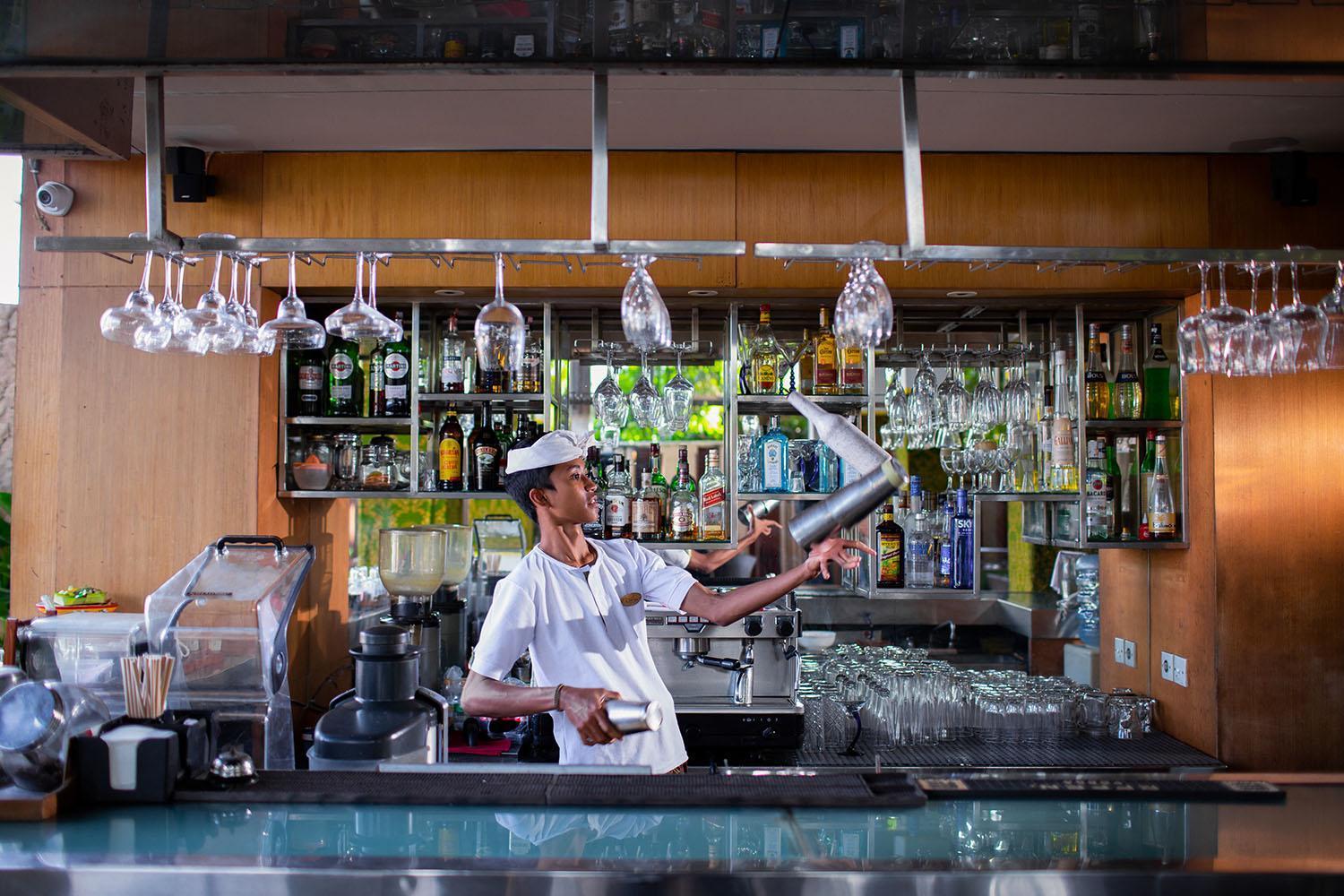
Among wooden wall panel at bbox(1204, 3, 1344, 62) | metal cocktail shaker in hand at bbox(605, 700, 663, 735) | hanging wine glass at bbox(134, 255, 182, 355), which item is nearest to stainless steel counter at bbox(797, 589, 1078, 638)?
metal cocktail shaker in hand at bbox(605, 700, 663, 735)

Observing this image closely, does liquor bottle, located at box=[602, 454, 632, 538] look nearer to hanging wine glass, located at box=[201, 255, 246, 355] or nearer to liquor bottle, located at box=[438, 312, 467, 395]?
liquor bottle, located at box=[438, 312, 467, 395]

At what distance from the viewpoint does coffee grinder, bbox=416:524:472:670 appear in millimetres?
4051

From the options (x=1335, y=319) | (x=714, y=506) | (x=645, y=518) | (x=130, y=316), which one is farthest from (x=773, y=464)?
(x=130, y=316)

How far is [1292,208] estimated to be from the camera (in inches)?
140

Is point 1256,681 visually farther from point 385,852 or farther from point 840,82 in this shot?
point 385,852

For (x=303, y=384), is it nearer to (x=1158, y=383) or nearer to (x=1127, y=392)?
(x=1127, y=392)

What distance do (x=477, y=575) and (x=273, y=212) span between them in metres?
1.78

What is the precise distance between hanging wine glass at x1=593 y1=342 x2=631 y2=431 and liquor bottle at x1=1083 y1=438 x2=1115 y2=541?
175 centimetres

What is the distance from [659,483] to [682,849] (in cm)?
226

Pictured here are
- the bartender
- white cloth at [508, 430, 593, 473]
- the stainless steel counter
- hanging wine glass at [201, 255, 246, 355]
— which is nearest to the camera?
hanging wine glass at [201, 255, 246, 355]

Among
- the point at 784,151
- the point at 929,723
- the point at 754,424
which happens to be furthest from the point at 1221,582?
the point at 784,151

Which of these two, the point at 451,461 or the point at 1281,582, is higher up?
the point at 451,461

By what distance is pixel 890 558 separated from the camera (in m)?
3.76

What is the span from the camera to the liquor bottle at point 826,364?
12.5 feet
